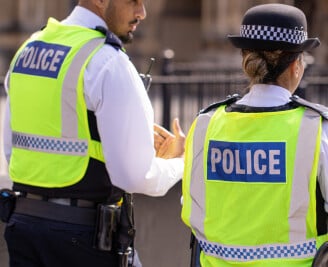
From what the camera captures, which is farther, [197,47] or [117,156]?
[197,47]

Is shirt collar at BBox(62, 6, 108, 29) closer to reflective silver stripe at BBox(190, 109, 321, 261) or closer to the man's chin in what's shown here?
the man's chin

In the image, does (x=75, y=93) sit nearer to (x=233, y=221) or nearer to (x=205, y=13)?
(x=233, y=221)

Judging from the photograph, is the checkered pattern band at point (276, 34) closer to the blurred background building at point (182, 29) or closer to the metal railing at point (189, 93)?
the metal railing at point (189, 93)

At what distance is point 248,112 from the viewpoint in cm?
369

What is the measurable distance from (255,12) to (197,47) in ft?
95.0

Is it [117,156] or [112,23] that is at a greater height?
[112,23]

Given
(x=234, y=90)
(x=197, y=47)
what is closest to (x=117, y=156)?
(x=234, y=90)

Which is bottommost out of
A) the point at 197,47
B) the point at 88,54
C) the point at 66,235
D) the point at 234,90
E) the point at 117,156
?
the point at 197,47

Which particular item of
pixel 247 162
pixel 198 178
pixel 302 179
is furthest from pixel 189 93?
pixel 302 179

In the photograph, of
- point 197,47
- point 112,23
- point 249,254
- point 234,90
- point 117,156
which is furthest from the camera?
point 197,47

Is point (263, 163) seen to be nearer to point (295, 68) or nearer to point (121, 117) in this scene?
point (295, 68)

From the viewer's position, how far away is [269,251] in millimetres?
3590

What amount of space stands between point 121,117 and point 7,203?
0.60m

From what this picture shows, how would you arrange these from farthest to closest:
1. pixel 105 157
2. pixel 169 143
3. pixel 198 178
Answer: pixel 169 143 < pixel 105 157 < pixel 198 178
